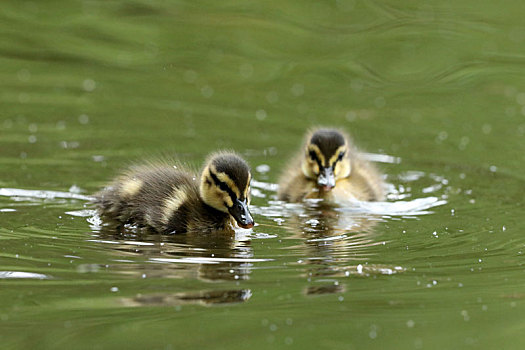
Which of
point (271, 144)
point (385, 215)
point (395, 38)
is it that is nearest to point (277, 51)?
point (395, 38)

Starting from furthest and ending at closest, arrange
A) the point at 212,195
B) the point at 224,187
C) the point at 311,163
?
the point at 311,163 → the point at 212,195 → the point at 224,187

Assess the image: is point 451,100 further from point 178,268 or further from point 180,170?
point 178,268

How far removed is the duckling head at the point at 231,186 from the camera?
6.30 meters

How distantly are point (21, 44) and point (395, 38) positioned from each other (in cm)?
427

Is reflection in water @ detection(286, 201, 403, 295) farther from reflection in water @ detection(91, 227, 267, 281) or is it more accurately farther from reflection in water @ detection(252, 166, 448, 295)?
reflection in water @ detection(91, 227, 267, 281)

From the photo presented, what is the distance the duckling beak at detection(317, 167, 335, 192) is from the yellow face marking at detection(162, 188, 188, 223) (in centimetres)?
157

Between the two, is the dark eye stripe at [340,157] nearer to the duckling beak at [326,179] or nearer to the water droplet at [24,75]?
the duckling beak at [326,179]

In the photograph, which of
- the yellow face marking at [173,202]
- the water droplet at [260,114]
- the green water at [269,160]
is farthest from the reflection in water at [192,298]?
the water droplet at [260,114]

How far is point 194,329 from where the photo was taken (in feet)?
14.8

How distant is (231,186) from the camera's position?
20.7 feet

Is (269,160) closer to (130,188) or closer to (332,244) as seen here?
(130,188)

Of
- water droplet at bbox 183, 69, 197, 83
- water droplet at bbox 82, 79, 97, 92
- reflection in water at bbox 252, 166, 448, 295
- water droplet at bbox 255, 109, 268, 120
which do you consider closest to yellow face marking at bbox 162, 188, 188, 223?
reflection in water at bbox 252, 166, 448, 295

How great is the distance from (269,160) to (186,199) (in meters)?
2.60

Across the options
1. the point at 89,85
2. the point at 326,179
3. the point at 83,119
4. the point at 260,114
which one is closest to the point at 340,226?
the point at 326,179
